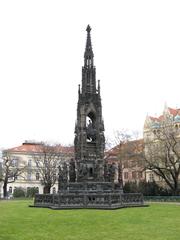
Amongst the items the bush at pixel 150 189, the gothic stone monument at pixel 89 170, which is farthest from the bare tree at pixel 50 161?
the gothic stone monument at pixel 89 170

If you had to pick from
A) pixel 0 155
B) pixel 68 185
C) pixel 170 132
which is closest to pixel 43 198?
pixel 68 185

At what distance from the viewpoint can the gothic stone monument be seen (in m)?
27.9

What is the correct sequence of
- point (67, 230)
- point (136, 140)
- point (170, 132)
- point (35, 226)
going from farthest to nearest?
1. point (136, 140)
2. point (170, 132)
3. point (35, 226)
4. point (67, 230)

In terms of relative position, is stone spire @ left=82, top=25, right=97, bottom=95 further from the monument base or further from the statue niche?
the monument base

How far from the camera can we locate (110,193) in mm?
27828

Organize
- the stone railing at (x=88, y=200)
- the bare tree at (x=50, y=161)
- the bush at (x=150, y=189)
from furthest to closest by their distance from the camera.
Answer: the bare tree at (x=50, y=161), the bush at (x=150, y=189), the stone railing at (x=88, y=200)

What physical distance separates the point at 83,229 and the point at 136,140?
156 ft

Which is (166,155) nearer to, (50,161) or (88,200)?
(88,200)

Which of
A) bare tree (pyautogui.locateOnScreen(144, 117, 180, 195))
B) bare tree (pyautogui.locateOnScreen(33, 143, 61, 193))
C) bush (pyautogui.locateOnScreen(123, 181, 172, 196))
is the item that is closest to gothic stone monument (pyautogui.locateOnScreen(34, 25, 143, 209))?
bare tree (pyautogui.locateOnScreen(144, 117, 180, 195))

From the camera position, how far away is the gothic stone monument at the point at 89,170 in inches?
1097

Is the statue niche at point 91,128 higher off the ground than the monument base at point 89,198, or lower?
higher

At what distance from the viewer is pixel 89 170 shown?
1227 inches

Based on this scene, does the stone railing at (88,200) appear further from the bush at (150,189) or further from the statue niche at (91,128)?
the bush at (150,189)

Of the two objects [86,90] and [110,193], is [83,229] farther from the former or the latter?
[86,90]
